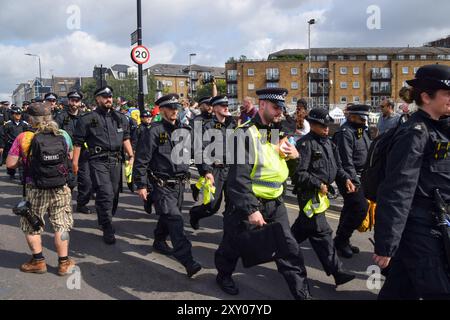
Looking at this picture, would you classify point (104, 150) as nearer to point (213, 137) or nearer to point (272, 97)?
point (213, 137)

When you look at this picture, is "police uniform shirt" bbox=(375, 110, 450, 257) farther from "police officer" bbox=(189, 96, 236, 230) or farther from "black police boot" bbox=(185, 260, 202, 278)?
"police officer" bbox=(189, 96, 236, 230)

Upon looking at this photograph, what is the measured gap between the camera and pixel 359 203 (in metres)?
4.93

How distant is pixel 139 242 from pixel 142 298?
181 centimetres

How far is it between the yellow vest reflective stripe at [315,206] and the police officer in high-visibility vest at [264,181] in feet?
1.62

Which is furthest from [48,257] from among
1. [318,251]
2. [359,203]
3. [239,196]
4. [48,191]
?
[359,203]

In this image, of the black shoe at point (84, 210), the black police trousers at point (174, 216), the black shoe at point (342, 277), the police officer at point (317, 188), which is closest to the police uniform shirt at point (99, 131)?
the black police trousers at point (174, 216)

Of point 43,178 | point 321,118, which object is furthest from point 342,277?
point 43,178

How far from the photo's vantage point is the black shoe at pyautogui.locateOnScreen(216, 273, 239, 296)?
4.05 meters

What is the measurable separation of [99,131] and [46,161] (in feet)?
4.73

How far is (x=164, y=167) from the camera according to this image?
4785 mm

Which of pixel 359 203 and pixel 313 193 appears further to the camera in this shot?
pixel 359 203

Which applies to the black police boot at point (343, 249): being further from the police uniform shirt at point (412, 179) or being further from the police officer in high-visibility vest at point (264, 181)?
the police uniform shirt at point (412, 179)

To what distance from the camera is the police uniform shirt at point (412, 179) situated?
243 centimetres
